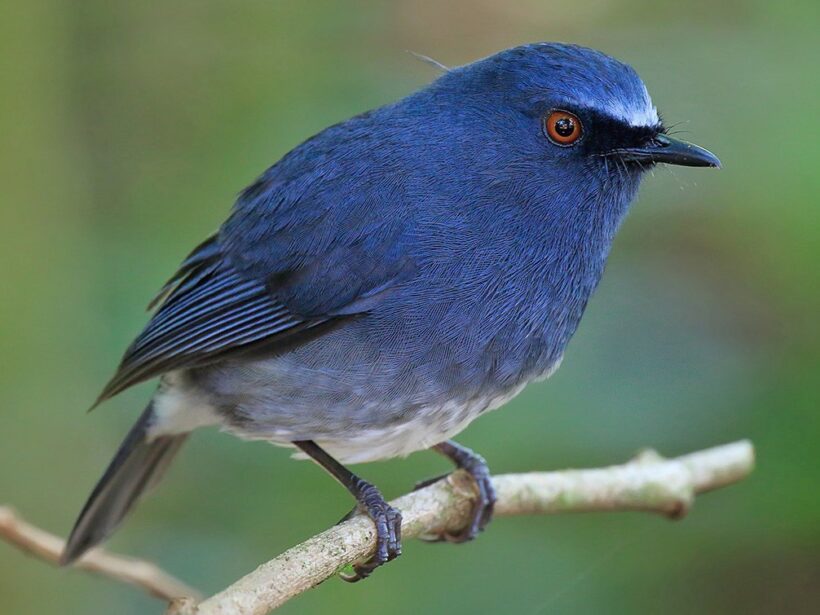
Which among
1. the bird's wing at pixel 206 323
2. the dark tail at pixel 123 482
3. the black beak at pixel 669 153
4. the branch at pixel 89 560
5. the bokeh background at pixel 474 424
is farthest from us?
the bokeh background at pixel 474 424

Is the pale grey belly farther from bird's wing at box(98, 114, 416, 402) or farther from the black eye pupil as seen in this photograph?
the black eye pupil

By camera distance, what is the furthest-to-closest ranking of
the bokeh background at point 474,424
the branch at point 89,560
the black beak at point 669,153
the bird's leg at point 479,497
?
the bokeh background at point 474,424 < the bird's leg at point 479,497 < the black beak at point 669,153 < the branch at point 89,560

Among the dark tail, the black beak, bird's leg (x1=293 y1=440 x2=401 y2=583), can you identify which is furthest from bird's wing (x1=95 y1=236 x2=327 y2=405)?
the black beak

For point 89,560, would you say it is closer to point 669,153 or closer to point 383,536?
point 383,536

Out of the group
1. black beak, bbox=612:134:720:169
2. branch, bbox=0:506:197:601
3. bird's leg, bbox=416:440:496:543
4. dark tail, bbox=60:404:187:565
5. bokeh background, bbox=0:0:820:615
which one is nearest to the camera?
branch, bbox=0:506:197:601

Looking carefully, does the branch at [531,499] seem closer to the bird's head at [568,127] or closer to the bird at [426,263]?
the bird at [426,263]

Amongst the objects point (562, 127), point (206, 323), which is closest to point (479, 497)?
point (206, 323)

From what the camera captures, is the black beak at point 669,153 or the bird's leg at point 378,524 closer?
the bird's leg at point 378,524

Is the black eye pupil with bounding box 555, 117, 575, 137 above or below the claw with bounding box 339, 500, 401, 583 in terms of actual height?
above

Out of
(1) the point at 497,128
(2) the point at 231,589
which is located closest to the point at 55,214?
(1) the point at 497,128

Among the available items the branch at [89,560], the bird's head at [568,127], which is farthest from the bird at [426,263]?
the branch at [89,560]

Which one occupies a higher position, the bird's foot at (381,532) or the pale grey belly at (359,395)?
the pale grey belly at (359,395)
